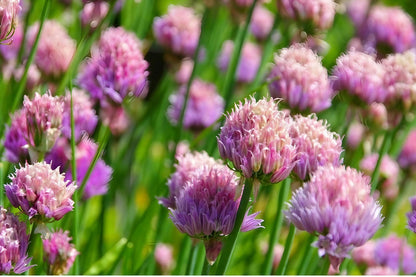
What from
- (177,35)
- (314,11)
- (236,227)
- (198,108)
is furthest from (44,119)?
(198,108)

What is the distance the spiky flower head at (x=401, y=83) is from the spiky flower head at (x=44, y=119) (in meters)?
0.39

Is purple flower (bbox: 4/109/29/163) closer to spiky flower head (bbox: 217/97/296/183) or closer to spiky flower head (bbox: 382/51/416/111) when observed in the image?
spiky flower head (bbox: 217/97/296/183)

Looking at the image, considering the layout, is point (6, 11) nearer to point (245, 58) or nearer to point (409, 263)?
point (409, 263)

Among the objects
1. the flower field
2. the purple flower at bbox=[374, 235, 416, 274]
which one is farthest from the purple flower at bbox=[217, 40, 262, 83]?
the purple flower at bbox=[374, 235, 416, 274]

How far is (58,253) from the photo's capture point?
2.16ft

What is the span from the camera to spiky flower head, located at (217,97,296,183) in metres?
0.58

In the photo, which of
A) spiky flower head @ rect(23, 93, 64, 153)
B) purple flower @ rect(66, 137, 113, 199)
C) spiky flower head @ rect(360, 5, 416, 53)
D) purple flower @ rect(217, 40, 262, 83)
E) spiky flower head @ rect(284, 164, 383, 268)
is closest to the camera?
spiky flower head @ rect(284, 164, 383, 268)

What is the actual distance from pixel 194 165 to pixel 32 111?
18 cm

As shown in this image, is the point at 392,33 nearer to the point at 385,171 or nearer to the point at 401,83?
the point at 385,171

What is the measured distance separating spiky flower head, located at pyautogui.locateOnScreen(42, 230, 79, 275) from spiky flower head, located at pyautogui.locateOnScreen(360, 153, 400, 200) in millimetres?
592

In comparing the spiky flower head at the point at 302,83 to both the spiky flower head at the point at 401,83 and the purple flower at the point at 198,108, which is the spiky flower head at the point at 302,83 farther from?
the purple flower at the point at 198,108

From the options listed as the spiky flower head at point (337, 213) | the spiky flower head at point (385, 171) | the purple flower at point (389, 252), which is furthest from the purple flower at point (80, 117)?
the purple flower at point (389, 252)

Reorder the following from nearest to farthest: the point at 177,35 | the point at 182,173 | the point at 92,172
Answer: the point at 182,173
the point at 92,172
the point at 177,35

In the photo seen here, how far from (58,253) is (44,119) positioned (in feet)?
0.40
